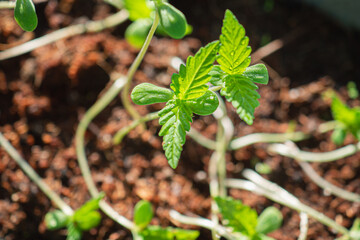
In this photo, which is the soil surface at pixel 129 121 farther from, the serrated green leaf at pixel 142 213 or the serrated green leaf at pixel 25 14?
the serrated green leaf at pixel 25 14

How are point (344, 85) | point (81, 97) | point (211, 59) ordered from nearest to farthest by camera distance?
1. point (211, 59)
2. point (81, 97)
3. point (344, 85)

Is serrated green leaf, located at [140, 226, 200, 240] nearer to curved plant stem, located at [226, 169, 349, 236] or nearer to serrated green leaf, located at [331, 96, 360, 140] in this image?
curved plant stem, located at [226, 169, 349, 236]

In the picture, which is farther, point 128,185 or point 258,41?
point 258,41

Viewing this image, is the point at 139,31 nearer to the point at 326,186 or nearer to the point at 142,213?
the point at 142,213

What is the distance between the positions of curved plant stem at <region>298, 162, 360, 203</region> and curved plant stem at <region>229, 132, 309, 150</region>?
0.28 ft

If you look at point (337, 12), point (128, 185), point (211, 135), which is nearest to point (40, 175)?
point (128, 185)

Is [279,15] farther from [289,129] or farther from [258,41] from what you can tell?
[289,129]

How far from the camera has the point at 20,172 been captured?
1021 mm

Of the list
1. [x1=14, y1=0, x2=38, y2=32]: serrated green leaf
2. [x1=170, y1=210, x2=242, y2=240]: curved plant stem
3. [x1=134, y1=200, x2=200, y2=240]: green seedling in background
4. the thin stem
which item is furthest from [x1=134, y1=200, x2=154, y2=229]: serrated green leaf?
[x1=14, y1=0, x2=38, y2=32]: serrated green leaf

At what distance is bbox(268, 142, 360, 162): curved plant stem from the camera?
3.61 ft

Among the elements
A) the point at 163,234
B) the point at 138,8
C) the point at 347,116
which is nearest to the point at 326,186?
the point at 347,116

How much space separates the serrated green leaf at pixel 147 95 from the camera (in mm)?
688

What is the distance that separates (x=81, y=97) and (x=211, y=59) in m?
0.58

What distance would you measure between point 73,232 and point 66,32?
1.93 ft
